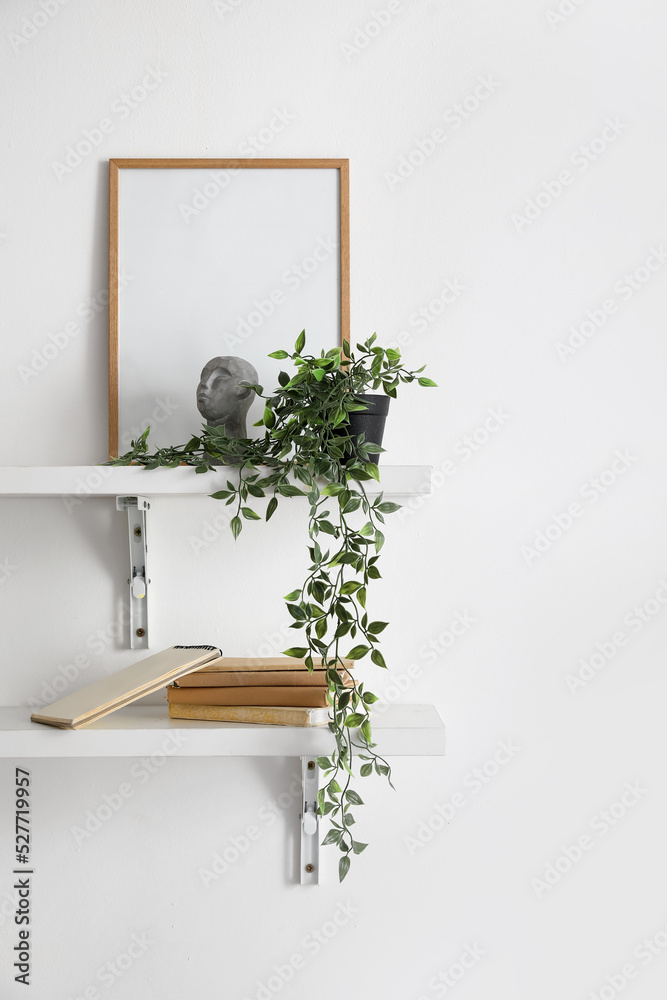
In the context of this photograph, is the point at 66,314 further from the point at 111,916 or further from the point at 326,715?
the point at 111,916

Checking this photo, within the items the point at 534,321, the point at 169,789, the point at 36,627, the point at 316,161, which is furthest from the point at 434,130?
the point at 169,789

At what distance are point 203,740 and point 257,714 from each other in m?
0.07

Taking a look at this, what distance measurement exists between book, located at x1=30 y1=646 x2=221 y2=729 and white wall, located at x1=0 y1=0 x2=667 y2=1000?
102 mm

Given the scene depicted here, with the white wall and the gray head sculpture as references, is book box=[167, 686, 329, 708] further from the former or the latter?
the gray head sculpture

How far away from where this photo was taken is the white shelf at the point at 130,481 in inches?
36.7

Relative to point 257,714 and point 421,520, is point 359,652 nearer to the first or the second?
point 257,714

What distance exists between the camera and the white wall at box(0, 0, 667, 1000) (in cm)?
110

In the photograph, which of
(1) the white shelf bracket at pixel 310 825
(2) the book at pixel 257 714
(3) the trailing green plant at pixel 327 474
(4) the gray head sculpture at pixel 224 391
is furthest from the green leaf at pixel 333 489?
(1) the white shelf bracket at pixel 310 825

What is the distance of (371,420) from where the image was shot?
36.8 inches

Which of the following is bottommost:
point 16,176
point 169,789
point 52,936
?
point 52,936

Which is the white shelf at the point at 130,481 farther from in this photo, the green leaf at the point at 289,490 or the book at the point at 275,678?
the book at the point at 275,678

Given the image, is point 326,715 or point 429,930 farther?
point 429,930

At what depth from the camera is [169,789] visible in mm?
1107

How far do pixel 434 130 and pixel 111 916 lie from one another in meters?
1.25
